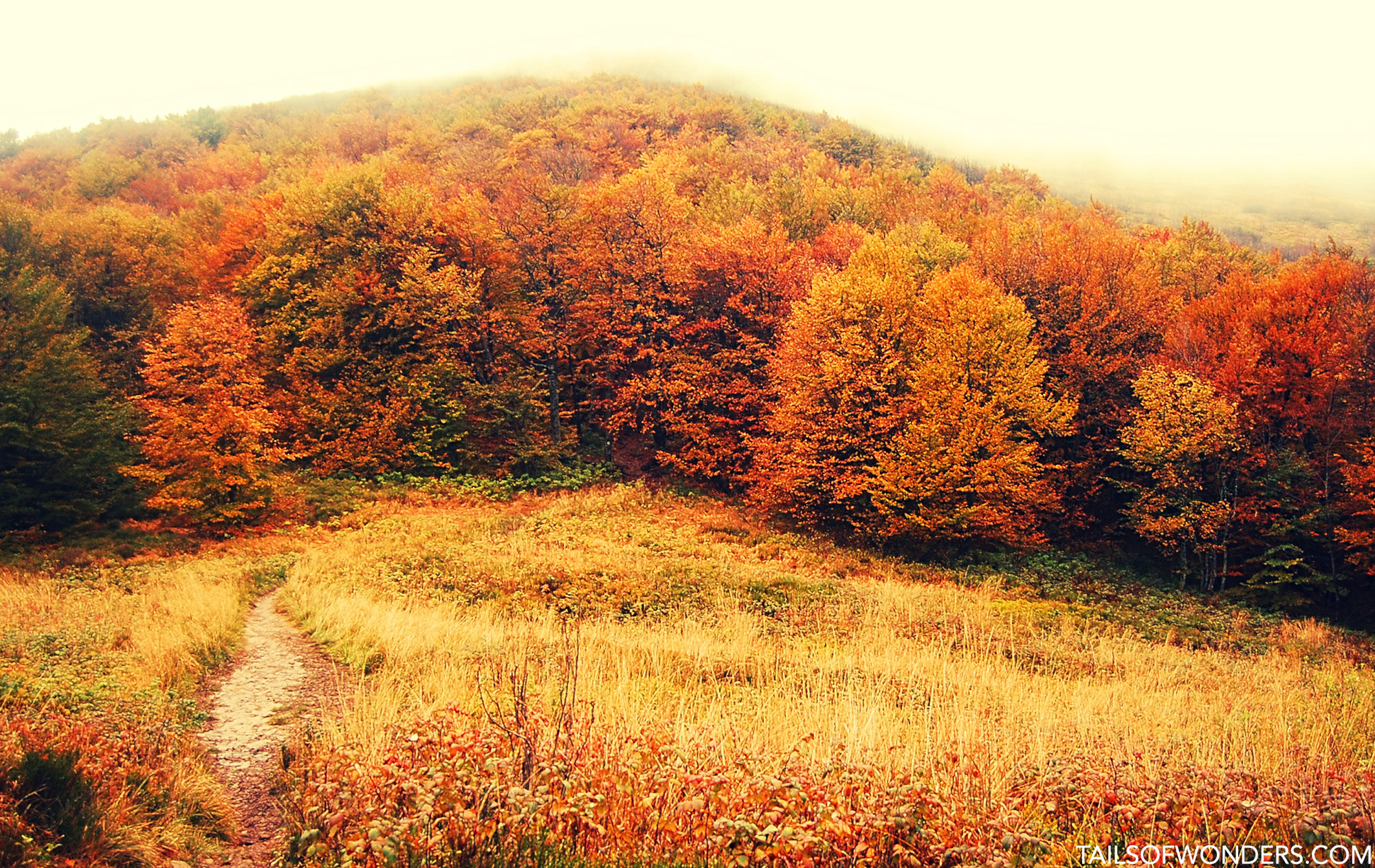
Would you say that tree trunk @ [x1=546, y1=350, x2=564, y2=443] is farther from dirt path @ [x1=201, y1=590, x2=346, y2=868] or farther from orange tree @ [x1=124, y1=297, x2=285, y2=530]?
dirt path @ [x1=201, y1=590, x2=346, y2=868]

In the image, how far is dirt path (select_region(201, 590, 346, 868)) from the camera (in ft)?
16.5

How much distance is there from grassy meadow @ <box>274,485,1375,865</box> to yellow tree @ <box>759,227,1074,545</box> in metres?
11.5

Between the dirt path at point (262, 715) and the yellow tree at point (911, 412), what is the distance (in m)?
22.5

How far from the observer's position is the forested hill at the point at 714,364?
26891 millimetres

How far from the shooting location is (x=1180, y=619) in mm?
20250

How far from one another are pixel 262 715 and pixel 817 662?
675 cm

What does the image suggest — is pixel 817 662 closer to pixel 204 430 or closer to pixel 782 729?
pixel 782 729

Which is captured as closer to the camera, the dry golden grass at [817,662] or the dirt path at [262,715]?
the dirt path at [262,715]

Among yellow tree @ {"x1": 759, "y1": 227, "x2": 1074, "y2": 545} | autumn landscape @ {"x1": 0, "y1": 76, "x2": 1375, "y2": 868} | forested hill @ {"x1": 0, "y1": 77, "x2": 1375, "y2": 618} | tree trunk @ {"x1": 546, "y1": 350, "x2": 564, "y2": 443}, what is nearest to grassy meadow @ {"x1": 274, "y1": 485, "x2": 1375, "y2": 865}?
autumn landscape @ {"x1": 0, "y1": 76, "x2": 1375, "y2": 868}

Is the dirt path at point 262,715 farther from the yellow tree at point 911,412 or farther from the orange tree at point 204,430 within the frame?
the yellow tree at point 911,412

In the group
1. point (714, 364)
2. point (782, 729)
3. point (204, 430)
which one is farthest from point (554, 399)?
point (782, 729)

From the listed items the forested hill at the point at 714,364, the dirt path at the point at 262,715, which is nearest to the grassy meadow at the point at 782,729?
the dirt path at the point at 262,715

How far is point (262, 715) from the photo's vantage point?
7.48 m

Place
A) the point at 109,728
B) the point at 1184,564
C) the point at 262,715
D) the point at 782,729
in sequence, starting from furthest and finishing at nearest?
the point at 1184,564, the point at 262,715, the point at 782,729, the point at 109,728
